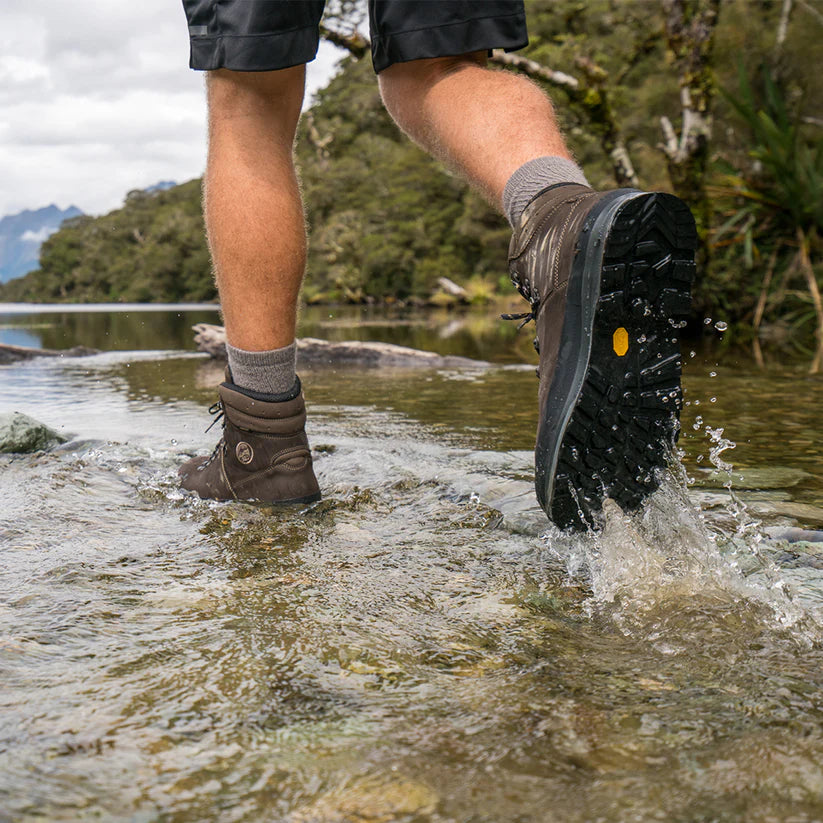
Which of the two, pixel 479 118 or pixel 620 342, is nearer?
pixel 620 342

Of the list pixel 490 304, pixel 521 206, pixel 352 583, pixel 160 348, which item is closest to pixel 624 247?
pixel 521 206

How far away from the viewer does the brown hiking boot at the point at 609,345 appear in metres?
1.24

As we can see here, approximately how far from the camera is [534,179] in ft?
4.79

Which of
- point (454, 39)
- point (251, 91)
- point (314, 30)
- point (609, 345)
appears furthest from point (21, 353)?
point (609, 345)

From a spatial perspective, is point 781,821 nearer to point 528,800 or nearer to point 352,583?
point 528,800

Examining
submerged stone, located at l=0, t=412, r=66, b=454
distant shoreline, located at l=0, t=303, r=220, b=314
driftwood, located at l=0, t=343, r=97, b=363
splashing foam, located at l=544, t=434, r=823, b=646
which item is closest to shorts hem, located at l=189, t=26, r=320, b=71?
splashing foam, located at l=544, t=434, r=823, b=646

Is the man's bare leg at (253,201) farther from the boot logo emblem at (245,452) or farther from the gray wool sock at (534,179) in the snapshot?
the gray wool sock at (534,179)

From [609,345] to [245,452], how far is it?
0.86m

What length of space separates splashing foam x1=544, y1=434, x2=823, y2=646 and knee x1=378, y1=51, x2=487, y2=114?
886 millimetres

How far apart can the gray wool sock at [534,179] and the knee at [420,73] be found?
1.04ft

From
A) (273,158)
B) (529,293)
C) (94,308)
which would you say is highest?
(94,308)

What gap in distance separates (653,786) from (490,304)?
23.1 meters

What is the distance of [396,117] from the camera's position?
73.0 inches

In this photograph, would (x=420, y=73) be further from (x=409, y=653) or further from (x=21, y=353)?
(x=21, y=353)
